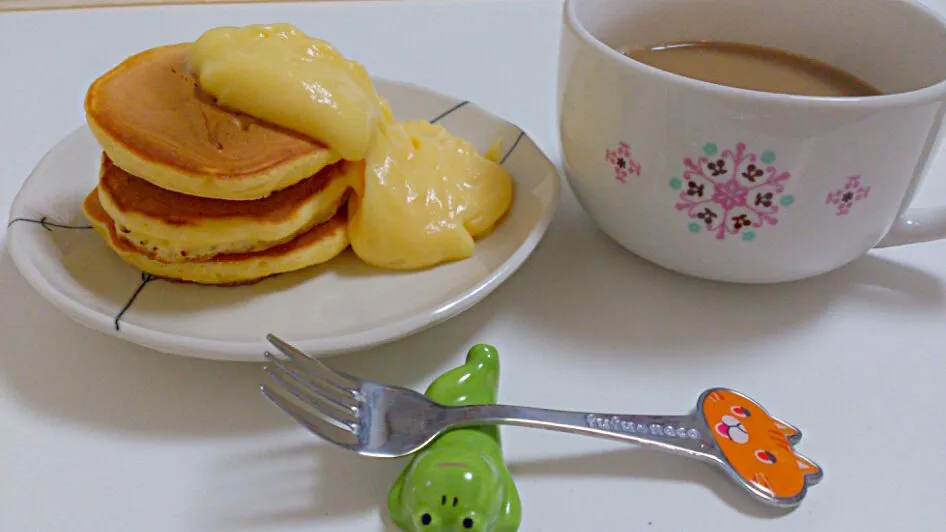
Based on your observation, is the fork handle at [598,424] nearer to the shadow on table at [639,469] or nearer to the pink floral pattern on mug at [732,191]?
the shadow on table at [639,469]

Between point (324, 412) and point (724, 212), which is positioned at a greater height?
point (724, 212)

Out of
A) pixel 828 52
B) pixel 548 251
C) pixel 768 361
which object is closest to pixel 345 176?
pixel 548 251

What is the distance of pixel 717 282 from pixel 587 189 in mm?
184

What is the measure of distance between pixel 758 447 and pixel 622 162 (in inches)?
11.8

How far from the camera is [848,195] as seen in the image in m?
0.74

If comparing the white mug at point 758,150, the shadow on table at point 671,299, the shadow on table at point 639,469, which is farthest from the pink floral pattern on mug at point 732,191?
the shadow on table at point 639,469

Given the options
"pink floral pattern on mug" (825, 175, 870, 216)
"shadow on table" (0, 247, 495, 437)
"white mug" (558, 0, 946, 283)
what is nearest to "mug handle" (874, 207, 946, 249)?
"white mug" (558, 0, 946, 283)

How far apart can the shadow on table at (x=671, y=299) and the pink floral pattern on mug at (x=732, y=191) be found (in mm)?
111

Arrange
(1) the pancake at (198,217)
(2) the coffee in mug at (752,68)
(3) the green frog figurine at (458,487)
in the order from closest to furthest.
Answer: (3) the green frog figurine at (458,487) → (1) the pancake at (198,217) → (2) the coffee in mug at (752,68)

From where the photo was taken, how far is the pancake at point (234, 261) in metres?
0.81

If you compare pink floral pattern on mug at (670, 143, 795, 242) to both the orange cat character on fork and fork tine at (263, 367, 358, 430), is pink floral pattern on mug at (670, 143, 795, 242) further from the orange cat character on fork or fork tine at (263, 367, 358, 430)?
fork tine at (263, 367, 358, 430)

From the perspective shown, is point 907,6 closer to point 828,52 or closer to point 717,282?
point 828,52

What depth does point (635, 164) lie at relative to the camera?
0.78 meters

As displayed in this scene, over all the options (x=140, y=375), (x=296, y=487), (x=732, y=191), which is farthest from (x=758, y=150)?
(x=140, y=375)
